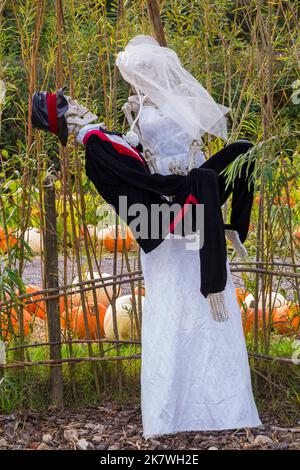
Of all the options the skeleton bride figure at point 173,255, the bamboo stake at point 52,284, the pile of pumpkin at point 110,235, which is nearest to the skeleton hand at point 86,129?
the skeleton bride figure at point 173,255

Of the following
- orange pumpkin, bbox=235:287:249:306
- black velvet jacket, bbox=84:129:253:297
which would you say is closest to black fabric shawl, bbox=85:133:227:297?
black velvet jacket, bbox=84:129:253:297

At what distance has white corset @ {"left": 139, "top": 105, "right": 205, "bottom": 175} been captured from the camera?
262 centimetres

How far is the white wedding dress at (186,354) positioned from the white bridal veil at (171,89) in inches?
6.2

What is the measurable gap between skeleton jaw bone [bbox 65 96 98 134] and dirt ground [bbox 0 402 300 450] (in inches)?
40.9

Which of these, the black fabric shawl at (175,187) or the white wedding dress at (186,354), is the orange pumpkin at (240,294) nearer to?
the white wedding dress at (186,354)

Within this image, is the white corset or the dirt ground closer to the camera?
the white corset

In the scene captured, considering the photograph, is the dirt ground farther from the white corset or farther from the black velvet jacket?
the white corset

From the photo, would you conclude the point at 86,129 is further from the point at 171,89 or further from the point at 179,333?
the point at 179,333

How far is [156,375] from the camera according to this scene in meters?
2.72

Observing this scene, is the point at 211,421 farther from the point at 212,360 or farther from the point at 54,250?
the point at 54,250

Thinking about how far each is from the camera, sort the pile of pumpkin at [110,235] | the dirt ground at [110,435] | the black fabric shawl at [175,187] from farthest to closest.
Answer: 1. the pile of pumpkin at [110,235]
2. the dirt ground at [110,435]
3. the black fabric shawl at [175,187]

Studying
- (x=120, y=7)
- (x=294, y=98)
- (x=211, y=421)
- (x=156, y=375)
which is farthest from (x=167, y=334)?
(x=120, y=7)

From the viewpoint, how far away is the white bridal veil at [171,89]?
101 inches
